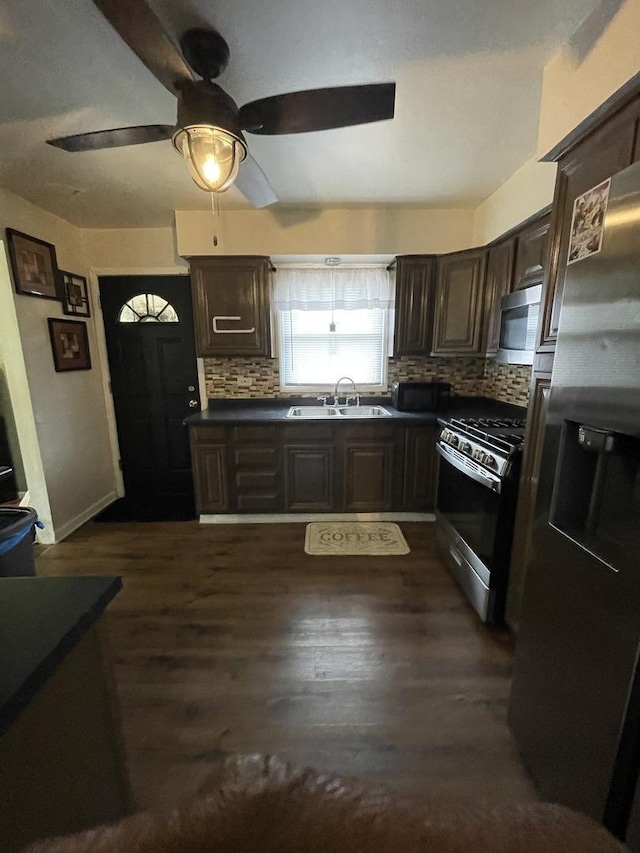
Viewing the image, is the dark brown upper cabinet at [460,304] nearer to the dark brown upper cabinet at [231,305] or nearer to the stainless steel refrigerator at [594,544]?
the dark brown upper cabinet at [231,305]

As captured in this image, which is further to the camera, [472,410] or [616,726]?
[472,410]

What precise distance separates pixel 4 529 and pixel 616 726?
2253 millimetres

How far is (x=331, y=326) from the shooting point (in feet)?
10.7

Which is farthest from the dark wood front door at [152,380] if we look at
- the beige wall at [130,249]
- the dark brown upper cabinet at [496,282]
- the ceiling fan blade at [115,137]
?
the dark brown upper cabinet at [496,282]

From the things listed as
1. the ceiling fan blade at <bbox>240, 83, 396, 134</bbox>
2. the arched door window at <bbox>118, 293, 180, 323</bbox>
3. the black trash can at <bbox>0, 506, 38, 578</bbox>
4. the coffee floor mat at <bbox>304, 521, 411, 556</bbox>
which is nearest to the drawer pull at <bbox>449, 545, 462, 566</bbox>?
the coffee floor mat at <bbox>304, 521, 411, 556</bbox>

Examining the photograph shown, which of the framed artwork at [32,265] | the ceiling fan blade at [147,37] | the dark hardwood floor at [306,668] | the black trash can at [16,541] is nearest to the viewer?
the ceiling fan blade at [147,37]

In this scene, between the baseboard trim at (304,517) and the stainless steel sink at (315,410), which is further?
the stainless steel sink at (315,410)

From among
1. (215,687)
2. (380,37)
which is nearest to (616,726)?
(215,687)

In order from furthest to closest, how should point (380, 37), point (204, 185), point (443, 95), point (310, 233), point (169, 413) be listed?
point (169, 413), point (310, 233), point (443, 95), point (204, 185), point (380, 37)

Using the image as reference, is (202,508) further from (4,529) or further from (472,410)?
(472,410)

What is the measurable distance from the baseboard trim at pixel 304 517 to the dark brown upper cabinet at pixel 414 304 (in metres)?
1.37

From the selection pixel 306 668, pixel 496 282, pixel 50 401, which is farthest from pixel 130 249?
pixel 306 668

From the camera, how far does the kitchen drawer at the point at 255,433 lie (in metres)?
2.85

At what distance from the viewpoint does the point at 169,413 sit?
3393mm
